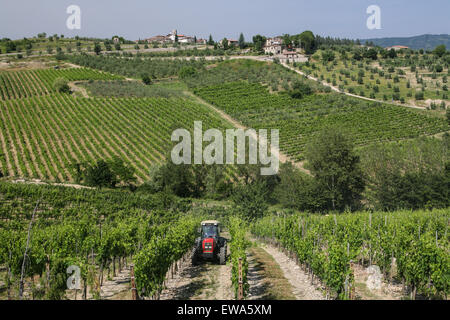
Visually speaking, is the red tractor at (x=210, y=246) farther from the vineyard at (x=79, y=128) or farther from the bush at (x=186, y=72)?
the bush at (x=186, y=72)

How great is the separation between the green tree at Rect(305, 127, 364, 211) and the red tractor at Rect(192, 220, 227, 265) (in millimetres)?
27150

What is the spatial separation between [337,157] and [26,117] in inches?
2031

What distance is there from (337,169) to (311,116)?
96.6ft

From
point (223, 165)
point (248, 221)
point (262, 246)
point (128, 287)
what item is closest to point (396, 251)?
point (128, 287)

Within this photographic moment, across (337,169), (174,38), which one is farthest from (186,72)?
(174,38)

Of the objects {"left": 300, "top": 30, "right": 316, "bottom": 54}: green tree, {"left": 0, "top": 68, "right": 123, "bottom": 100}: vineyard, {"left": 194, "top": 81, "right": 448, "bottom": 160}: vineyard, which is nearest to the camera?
{"left": 194, "top": 81, "right": 448, "bottom": 160}: vineyard

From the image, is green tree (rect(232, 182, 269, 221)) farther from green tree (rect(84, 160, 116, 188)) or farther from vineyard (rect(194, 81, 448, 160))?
vineyard (rect(194, 81, 448, 160))

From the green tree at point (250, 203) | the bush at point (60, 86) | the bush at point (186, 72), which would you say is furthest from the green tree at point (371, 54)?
the green tree at point (250, 203)

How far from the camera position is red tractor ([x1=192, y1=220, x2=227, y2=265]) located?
53.5 ft

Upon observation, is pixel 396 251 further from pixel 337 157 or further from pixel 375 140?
pixel 375 140

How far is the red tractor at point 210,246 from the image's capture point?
16.3 m

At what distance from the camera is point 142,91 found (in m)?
78.4

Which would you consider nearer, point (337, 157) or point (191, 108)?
point (337, 157)

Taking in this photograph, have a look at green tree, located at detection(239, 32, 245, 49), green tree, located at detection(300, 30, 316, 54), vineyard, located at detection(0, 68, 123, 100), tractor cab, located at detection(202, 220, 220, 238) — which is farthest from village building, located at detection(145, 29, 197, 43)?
tractor cab, located at detection(202, 220, 220, 238)
